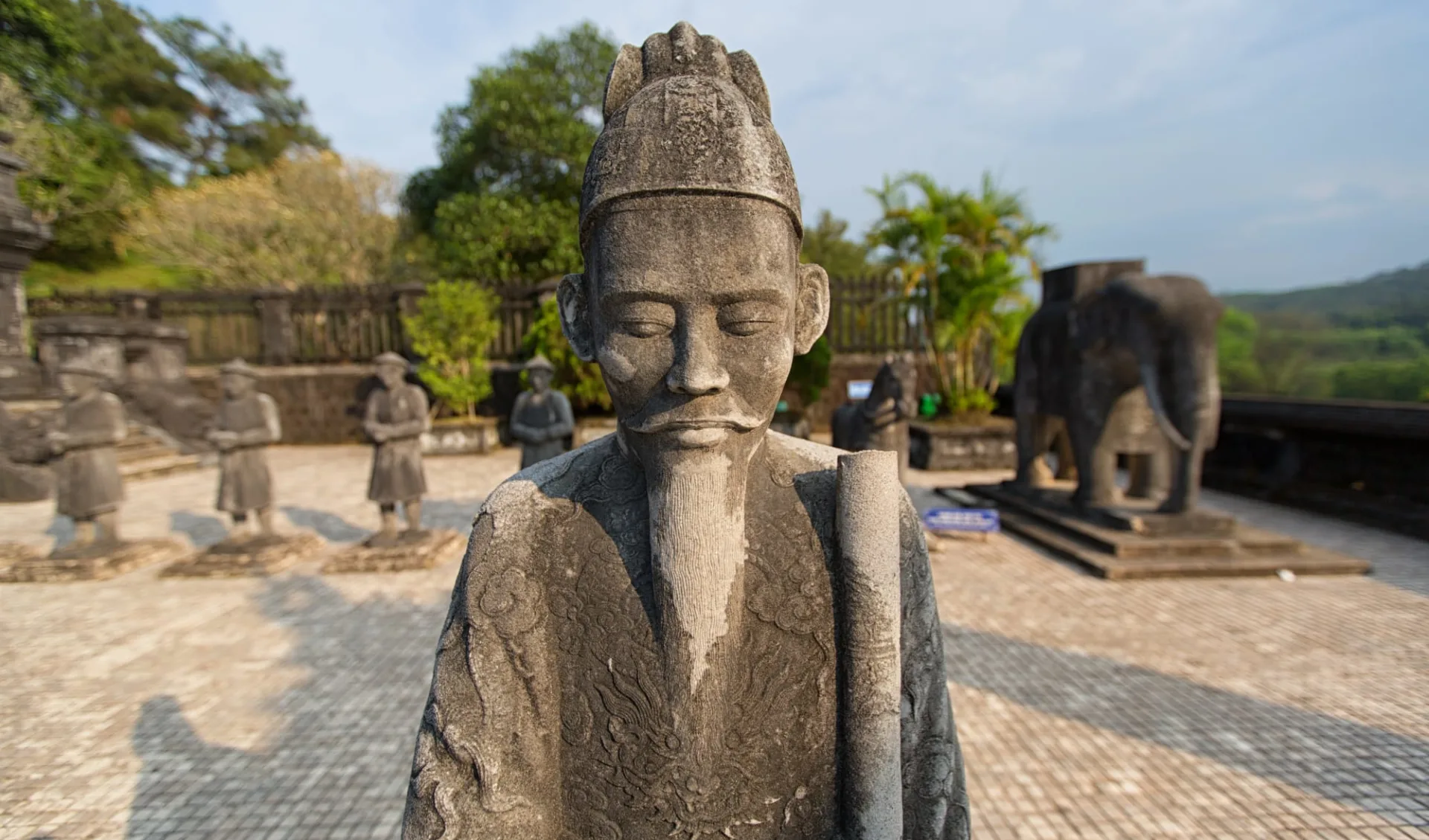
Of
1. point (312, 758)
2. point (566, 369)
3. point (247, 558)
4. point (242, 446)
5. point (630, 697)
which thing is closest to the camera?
point (630, 697)

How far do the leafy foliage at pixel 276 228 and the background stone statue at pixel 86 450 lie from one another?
1368 cm

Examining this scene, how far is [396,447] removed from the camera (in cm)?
627

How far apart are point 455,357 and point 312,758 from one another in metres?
10.5

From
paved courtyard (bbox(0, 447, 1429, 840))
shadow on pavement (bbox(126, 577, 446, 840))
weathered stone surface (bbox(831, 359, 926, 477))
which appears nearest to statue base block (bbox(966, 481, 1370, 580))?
paved courtyard (bbox(0, 447, 1429, 840))

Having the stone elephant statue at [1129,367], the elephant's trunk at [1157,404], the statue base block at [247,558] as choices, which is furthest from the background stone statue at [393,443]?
the elephant's trunk at [1157,404]

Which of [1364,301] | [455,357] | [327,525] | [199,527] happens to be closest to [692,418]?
[327,525]

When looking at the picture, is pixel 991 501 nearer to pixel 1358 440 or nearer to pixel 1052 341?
pixel 1052 341

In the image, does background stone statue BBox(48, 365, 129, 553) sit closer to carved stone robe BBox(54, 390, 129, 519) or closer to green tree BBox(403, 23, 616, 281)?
carved stone robe BBox(54, 390, 129, 519)

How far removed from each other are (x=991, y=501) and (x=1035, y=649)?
417cm

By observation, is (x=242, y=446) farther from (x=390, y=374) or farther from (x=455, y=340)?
(x=455, y=340)

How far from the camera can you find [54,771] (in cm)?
311

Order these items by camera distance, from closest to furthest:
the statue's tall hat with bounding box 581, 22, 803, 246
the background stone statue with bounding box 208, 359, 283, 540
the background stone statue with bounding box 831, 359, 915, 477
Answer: the statue's tall hat with bounding box 581, 22, 803, 246 < the background stone statue with bounding box 831, 359, 915, 477 < the background stone statue with bounding box 208, 359, 283, 540

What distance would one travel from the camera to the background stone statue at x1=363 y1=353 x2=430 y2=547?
20.3 feet

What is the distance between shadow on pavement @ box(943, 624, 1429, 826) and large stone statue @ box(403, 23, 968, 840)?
2.67 meters
